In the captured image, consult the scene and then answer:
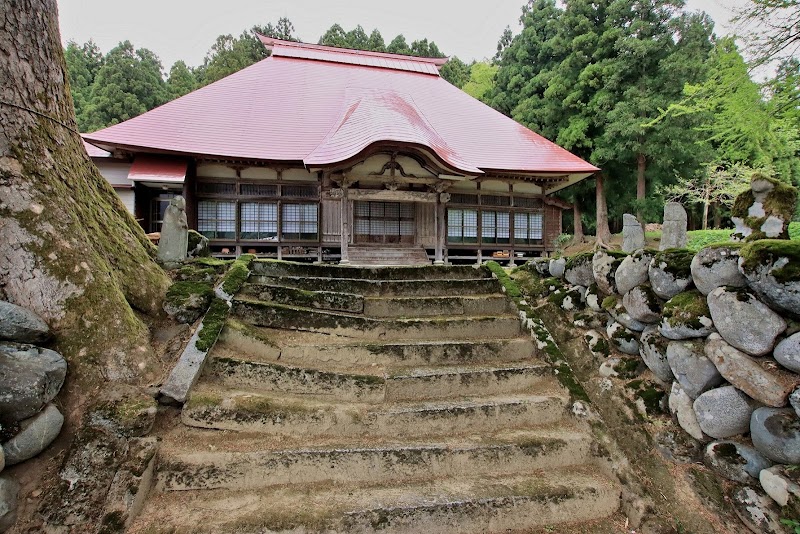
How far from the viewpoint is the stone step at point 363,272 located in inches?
207

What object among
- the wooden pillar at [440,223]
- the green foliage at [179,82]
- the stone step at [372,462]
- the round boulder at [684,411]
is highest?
the green foliage at [179,82]

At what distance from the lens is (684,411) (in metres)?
2.88

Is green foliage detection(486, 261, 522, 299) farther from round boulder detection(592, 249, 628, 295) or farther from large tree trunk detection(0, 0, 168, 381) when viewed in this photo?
large tree trunk detection(0, 0, 168, 381)

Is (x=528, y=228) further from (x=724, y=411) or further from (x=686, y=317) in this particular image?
(x=724, y=411)

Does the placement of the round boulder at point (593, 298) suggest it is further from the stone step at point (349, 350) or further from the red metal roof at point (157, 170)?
the red metal roof at point (157, 170)

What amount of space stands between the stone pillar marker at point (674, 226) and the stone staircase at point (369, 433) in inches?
71.6

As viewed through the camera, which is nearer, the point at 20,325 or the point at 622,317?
the point at 20,325

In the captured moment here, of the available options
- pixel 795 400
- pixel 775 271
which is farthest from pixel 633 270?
pixel 795 400

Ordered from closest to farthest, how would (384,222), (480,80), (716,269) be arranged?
(716,269) < (384,222) < (480,80)

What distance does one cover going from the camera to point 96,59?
25.6 metres

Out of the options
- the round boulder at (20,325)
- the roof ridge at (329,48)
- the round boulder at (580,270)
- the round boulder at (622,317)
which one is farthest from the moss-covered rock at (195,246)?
the roof ridge at (329,48)

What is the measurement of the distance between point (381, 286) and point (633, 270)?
9.18 feet

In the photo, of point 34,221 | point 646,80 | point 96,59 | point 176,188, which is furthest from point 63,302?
point 96,59

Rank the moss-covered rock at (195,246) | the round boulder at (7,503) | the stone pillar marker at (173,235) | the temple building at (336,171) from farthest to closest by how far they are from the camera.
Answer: the temple building at (336,171) → the moss-covered rock at (195,246) → the stone pillar marker at (173,235) → the round boulder at (7,503)
